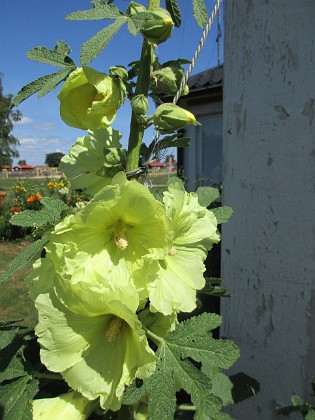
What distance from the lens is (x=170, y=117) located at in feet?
3.07

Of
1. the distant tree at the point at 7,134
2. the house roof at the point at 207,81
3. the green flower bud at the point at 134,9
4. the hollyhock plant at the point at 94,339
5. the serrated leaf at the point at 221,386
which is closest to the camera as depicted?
the hollyhock plant at the point at 94,339

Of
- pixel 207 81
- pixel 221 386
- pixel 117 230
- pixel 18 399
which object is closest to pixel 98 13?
pixel 117 230

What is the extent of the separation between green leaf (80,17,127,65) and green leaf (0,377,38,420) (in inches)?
31.5

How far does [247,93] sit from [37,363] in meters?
1.40

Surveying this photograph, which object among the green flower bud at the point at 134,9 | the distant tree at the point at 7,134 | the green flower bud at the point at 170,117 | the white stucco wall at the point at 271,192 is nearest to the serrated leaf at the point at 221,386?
the white stucco wall at the point at 271,192

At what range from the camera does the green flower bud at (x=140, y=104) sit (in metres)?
0.89

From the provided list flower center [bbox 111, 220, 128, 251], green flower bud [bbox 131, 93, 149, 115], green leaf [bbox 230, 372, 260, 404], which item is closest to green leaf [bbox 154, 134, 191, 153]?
green flower bud [bbox 131, 93, 149, 115]

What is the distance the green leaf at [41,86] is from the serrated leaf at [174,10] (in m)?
0.27

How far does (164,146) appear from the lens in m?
1.02

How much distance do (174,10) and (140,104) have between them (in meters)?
0.24

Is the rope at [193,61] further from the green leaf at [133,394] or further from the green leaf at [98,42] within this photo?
the green leaf at [133,394]

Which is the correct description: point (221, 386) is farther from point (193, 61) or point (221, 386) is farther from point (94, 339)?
point (193, 61)

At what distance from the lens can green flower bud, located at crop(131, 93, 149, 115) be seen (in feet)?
2.92

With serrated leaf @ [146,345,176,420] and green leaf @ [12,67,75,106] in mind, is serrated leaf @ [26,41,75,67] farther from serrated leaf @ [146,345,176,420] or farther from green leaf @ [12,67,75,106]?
serrated leaf @ [146,345,176,420]
